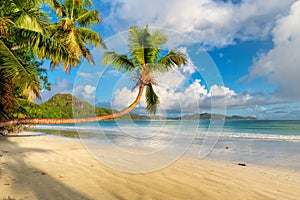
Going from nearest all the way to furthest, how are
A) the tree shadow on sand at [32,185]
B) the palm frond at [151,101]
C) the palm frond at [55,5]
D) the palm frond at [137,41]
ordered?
the tree shadow on sand at [32,185] → the palm frond at [137,41] → the palm frond at [151,101] → the palm frond at [55,5]

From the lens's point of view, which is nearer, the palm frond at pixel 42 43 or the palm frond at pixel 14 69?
the palm frond at pixel 14 69

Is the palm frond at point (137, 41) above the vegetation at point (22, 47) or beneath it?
above

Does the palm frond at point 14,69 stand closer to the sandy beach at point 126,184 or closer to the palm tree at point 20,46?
the palm tree at point 20,46

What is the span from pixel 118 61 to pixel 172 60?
186 cm

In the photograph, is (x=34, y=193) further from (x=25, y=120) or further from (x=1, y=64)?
(x=1, y=64)

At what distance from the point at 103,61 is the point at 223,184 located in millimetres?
5303

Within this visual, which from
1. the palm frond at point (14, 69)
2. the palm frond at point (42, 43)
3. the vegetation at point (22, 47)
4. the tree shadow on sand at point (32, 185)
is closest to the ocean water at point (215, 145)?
the tree shadow on sand at point (32, 185)

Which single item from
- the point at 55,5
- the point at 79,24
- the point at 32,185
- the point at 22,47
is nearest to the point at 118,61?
the point at 22,47

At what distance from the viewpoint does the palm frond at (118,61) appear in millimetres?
7031

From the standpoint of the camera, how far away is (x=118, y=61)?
715 cm

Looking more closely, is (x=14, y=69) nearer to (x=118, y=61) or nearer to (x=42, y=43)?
(x=42, y=43)

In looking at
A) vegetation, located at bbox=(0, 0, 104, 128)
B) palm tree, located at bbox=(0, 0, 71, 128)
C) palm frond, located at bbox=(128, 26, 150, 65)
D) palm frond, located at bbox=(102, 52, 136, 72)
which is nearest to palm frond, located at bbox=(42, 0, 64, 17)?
vegetation, located at bbox=(0, 0, 104, 128)

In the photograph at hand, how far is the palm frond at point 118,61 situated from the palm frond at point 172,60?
0.97 metres

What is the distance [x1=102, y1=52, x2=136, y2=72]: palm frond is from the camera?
7.03 metres
